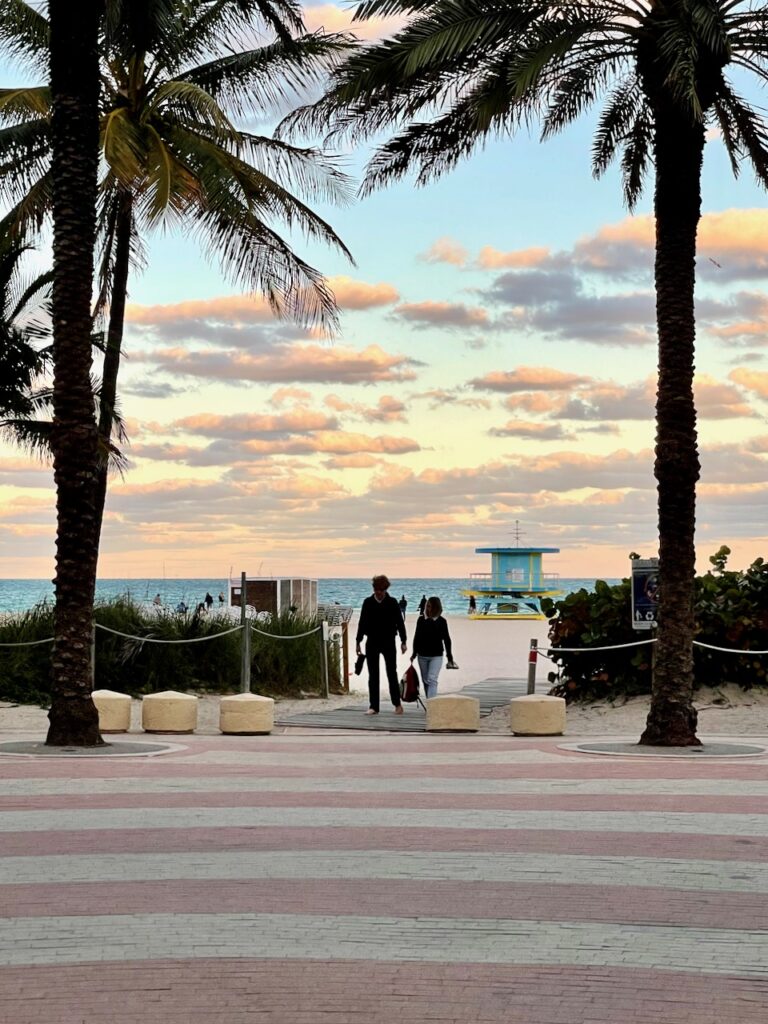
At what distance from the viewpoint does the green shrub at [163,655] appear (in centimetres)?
2127

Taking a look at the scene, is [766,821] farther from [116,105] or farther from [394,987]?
[116,105]

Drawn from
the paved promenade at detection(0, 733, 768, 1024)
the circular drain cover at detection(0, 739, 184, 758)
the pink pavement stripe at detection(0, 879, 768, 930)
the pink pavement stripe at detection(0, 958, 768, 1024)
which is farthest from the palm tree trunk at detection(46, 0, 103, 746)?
the pink pavement stripe at detection(0, 958, 768, 1024)

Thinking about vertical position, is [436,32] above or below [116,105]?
below

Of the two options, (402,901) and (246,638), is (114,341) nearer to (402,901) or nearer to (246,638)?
(246,638)

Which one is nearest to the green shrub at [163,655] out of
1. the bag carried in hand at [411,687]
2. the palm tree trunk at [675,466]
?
the bag carried in hand at [411,687]

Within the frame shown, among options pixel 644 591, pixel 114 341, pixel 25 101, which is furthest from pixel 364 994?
pixel 114 341

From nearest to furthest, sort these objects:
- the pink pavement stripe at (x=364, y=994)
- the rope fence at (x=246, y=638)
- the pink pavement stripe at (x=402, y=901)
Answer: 1. the pink pavement stripe at (x=364, y=994)
2. the pink pavement stripe at (x=402, y=901)
3. the rope fence at (x=246, y=638)

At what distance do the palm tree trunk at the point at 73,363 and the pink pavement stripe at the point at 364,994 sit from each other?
357 inches

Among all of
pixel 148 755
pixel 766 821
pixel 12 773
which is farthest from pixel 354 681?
pixel 766 821

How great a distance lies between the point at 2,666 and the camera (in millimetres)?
20938

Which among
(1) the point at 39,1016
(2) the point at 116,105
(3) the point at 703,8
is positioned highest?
(2) the point at 116,105

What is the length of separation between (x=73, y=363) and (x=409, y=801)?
671cm

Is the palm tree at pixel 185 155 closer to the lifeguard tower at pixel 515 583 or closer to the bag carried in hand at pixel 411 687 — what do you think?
the bag carried in hand at pixel 411 687

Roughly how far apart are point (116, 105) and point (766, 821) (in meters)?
20.1
